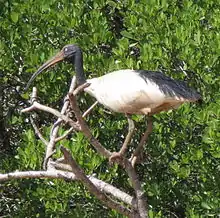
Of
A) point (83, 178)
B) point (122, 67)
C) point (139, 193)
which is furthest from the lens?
point (122, 67)

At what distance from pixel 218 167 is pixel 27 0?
1793 mm

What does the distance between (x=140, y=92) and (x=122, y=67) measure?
106 cm

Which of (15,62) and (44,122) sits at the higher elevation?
(15,62)

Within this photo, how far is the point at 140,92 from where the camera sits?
3.92 meters

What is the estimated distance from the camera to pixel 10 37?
209 inches

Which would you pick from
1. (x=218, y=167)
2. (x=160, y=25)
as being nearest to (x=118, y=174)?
(x=218, y=167)

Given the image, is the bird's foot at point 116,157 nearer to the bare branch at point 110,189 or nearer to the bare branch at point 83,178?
the bare branch at point 110,189

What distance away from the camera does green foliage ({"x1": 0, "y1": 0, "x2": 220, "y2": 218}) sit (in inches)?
189

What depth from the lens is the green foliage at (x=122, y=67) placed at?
4.80 meters

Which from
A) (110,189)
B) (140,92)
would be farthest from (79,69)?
(110,189)

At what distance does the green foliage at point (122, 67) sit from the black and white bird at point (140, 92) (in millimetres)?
650

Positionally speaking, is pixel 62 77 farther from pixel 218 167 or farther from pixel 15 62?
pixel 218 167

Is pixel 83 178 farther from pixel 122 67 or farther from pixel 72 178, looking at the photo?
pixel 122 67

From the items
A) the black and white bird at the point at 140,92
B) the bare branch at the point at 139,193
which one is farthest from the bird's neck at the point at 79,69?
the bare branch at the point at 139,193
